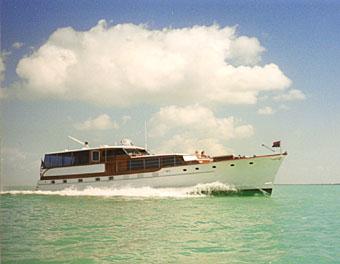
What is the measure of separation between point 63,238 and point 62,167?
46.8ft

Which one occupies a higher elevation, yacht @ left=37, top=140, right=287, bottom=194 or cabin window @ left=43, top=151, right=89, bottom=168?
cabin window @ left=43, top=151, right=89, bottom=168

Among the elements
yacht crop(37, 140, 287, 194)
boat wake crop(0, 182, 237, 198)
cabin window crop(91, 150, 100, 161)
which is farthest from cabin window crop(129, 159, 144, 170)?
cabin window crop(91, 150, 100, 161)

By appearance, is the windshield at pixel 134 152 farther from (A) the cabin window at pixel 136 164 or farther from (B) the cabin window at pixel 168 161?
(B) the cabin window at pixel 168 161

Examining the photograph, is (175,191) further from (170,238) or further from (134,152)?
(170,238)

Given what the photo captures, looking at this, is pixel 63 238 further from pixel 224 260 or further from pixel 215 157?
pixel 215 157

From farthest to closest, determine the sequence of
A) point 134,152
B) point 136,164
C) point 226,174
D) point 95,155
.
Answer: point 95,155, point 134,152, point 136,164, point 226,174

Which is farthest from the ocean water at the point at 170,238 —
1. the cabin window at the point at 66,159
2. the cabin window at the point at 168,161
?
the cabin window at the point at 66,159

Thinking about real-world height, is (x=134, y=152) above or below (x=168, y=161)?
above

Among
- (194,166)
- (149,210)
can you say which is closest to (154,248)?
(149,210)

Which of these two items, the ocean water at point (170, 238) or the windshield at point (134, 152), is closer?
the ocean water at point (170, 238)

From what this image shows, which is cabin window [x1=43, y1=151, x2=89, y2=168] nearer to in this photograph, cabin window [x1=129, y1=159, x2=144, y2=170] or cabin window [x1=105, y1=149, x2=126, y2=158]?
cabin window [x1=105, y1=149, x2=126, y2=158]

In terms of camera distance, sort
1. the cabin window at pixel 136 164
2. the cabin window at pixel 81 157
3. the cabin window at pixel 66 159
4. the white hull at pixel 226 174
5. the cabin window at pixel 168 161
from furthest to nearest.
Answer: the cabin window at pixel 66 159
the cabin window at pixel 81 157
the cabin window at pixel 136 164
the cabin window at pixel 168 161
the white hull at pixel 226 174

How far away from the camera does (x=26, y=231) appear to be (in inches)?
315

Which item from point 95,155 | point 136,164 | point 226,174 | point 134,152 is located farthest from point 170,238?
point 95,155
